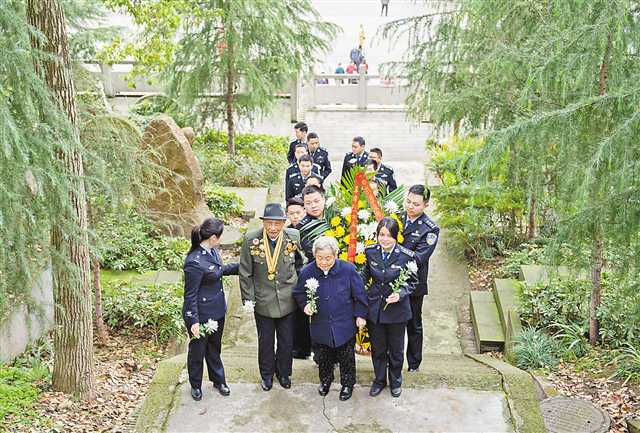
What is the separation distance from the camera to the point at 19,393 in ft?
21.2

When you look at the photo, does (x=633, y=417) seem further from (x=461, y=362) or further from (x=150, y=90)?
(x=150, y=90)

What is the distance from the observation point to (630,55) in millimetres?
7074

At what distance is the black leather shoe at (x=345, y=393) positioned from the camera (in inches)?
250

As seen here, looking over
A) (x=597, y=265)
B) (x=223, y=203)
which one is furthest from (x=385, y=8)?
(x=597, y=265)

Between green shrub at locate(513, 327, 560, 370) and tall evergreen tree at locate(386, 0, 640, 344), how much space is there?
1.65 ft

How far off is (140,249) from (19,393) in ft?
12.3

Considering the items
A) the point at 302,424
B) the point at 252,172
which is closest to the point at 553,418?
the point at 302,424

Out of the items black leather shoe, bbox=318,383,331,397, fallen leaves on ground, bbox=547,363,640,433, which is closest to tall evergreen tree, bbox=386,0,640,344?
fallen leaves on ground, bbox=547,363,640,433

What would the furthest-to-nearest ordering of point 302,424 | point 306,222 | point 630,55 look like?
point 306,222 < point 630,55 < point 302,424

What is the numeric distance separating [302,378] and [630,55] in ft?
14.3

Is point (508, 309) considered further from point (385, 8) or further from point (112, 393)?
point (385, 8)

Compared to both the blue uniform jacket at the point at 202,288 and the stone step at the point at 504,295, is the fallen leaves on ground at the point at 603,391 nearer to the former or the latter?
the stone step at the point at 504,295

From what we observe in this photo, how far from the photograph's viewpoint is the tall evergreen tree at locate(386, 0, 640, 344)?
602 cm

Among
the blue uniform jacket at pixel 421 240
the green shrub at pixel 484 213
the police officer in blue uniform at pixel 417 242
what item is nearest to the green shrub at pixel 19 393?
the police officer in blue uniform at pixel 417 242
